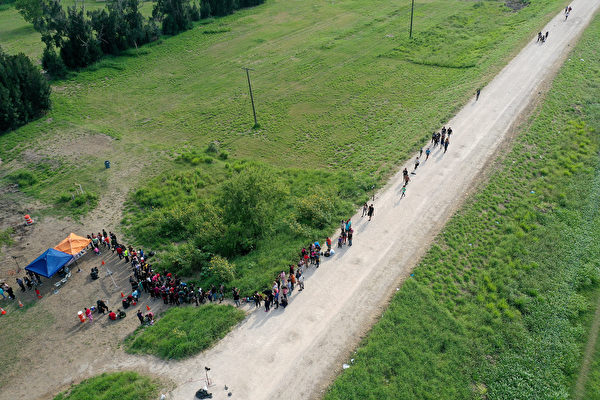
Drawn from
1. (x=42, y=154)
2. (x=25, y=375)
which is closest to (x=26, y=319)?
(x=25, y=375)

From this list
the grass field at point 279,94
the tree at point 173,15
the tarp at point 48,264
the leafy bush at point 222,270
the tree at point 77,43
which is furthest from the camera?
the tree at point 173,15

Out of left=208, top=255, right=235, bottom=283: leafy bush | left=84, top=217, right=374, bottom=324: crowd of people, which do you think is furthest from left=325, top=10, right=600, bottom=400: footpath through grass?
left=208, top=255, right=235, bottom=283: leafy bush

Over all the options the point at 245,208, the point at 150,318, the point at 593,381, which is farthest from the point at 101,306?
the point at 593,381

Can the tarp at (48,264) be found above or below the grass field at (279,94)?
below

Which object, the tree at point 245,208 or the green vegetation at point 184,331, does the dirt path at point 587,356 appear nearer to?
the green vegetation at point 184,331

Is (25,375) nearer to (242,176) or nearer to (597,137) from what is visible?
(242,176)

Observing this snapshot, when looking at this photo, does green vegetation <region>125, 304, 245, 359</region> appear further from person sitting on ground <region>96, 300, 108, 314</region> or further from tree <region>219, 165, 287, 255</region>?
tree <region>219, 165, 287, 255</region>

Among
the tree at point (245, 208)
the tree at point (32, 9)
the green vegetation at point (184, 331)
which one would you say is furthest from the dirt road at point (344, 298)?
the tree at point (32, 9)
